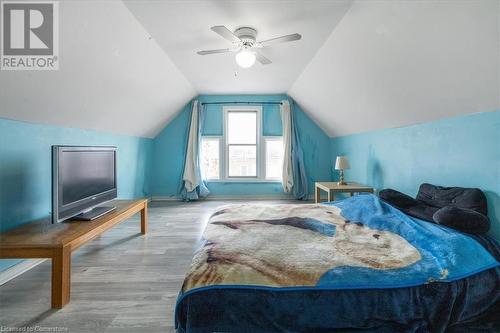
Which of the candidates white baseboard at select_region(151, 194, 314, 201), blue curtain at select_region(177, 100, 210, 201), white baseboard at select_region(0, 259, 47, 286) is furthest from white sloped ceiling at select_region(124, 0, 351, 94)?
white baseboard at select_region(151, 194, 314, 201)

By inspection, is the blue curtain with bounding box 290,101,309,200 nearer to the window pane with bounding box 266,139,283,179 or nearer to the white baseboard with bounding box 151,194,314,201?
the white baseboard with bounding box 151,194,314,201

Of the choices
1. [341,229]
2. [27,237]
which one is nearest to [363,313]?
[341,229]

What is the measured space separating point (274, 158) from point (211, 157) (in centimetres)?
146

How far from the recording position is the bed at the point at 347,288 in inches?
41.4

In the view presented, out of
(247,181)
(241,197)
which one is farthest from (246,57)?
(241,197)

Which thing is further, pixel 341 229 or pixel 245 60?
pixel 245 60

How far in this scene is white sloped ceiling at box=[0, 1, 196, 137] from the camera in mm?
1737

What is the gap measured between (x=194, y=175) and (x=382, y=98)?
12.0 feet

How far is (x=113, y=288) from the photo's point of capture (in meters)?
1.71

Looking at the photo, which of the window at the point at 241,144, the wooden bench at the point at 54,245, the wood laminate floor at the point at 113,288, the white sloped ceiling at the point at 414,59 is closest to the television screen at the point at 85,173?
the wooden bench at the point at 54,245

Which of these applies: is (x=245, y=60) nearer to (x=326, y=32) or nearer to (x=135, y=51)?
(x=326, y=32)

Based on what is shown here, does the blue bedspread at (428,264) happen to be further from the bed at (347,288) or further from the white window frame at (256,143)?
the white window frame at (256,143)

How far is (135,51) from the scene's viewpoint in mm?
2457

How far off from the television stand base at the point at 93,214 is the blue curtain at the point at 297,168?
344 centimetres
